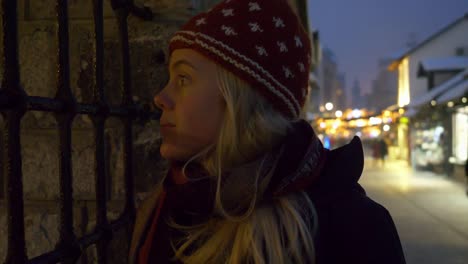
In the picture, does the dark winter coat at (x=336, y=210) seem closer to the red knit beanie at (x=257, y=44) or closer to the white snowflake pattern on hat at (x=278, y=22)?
the red knit beanie at (x=257, y=44)

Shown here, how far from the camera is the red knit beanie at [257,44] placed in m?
1.23

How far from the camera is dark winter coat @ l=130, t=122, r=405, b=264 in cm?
113

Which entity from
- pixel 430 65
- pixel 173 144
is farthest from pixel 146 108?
pixel 430 65

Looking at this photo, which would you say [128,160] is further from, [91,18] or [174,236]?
[91,18]

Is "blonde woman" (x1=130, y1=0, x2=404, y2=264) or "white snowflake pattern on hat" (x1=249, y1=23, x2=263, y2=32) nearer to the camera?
"blonde woman" (x1=130, y1=0, x2=404, y2=264)

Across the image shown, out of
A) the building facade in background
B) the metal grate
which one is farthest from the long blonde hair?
the building facade in background

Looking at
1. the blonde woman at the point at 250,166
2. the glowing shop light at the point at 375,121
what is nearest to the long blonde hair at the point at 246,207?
the blonde woman at the point at 250,166

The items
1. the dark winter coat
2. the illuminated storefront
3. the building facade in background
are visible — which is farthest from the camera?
the building facade in background

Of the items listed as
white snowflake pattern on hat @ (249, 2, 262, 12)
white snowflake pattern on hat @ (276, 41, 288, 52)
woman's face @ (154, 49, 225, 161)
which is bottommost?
woman's face @ (154, 49, 225, 161)

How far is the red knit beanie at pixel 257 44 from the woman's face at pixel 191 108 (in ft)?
0.16

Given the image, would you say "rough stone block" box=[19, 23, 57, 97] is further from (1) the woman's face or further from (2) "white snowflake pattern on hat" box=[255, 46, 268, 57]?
(2) "white snowflake pattern on hat" box=[255, 46, 268, 57]

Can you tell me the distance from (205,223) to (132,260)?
0.98 ft

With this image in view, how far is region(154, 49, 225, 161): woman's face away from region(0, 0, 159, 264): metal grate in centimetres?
23

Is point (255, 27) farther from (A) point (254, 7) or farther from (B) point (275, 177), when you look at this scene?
(B) point (275, 177)
